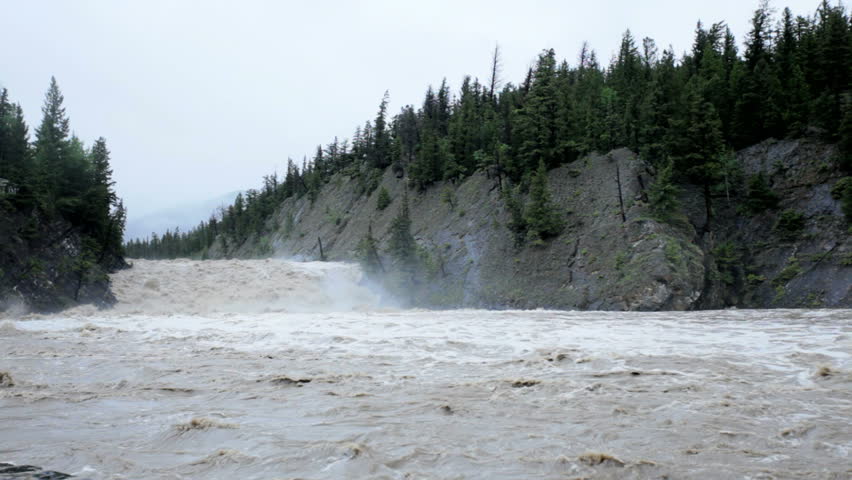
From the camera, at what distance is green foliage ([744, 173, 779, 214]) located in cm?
3434

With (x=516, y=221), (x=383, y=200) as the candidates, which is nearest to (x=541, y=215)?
(x=516, y=221)

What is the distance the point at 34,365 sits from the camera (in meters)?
12.2

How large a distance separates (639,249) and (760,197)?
11123mm

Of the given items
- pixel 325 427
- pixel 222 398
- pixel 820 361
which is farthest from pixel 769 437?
pixel 222 398

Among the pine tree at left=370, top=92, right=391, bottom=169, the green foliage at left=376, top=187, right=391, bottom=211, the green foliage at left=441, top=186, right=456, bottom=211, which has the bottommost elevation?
the green foliage at left=441, top=186, right=456, bottom=211

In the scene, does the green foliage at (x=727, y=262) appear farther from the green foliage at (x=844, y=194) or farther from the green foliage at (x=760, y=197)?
the green foliage at (x=844, y=194)

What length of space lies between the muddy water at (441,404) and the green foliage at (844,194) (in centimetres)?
1792

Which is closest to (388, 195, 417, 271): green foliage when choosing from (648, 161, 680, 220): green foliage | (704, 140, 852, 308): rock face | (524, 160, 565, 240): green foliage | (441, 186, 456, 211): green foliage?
(524, 160, 565, 240): green foliage

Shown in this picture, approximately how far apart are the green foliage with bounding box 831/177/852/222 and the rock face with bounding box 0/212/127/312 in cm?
4872

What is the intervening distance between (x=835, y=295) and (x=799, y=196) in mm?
9580

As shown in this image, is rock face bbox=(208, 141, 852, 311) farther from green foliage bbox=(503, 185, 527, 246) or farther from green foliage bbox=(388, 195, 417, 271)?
green foliage bbox=(388, 195, 417, 271)

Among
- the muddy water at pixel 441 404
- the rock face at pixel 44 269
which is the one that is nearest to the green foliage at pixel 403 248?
the rock face at pixel 44 269

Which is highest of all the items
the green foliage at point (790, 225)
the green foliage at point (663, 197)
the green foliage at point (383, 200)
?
the green foliage at point (383, 200)

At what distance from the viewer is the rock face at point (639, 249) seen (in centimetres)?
2938
